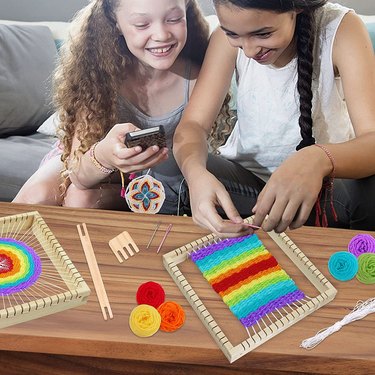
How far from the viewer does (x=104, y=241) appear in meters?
1.04

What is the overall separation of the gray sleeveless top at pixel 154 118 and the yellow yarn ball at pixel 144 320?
2.17 ft

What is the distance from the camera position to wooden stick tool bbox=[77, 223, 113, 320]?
0.90 metres

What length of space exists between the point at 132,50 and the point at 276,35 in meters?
0.39

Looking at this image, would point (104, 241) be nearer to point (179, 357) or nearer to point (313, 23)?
point (179, 357)

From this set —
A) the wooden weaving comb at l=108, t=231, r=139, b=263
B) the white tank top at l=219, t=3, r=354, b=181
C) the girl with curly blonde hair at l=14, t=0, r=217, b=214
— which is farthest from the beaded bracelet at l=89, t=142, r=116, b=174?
the white tank top at l=219, t=3, r=354, b=181

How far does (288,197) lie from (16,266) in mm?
468

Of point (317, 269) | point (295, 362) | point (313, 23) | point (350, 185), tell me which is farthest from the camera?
point (350, 185)

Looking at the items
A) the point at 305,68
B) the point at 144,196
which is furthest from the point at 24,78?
the point at 305,68

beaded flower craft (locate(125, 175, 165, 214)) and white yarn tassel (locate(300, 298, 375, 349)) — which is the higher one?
white yarn tassel (locate(300, 298, 375, 349))

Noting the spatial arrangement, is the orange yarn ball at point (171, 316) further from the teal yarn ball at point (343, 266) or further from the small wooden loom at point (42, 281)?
the teal yarn ball at point (343, 266)

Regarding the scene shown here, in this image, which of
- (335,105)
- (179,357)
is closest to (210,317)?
(179,357)

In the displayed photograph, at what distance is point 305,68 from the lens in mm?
1209

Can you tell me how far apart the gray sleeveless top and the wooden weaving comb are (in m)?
0.49

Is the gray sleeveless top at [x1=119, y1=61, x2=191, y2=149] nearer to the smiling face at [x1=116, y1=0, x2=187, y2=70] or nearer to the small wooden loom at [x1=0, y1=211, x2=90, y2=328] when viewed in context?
the smiling face at [x1=116, y1=0, x2=187, y2=70]
